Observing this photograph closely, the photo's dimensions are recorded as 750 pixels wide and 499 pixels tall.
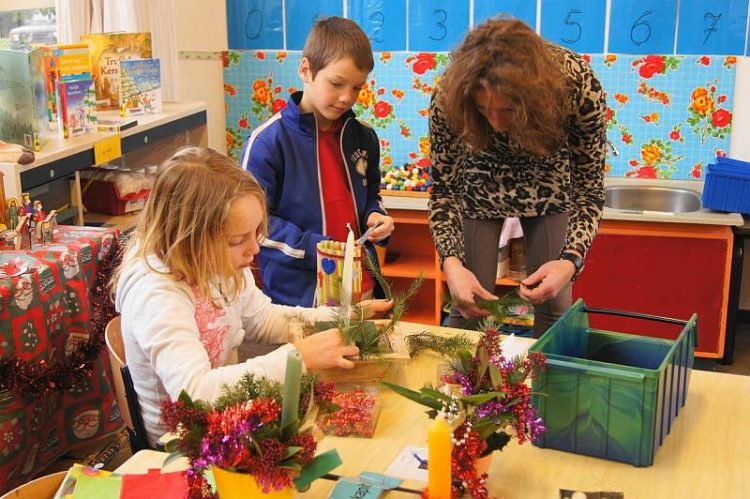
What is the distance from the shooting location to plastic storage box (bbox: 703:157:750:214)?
333cm

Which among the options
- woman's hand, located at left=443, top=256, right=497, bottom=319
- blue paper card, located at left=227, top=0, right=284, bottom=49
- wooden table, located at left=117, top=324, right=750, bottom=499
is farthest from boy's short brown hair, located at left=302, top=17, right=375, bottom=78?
blue paper card, located at left=227, top=0, right=284, bottom=49

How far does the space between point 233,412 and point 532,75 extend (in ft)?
3.46

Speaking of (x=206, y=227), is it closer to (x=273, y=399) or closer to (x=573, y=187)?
(x=273, y=399)

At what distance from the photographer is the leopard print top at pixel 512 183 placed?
213 centimetres

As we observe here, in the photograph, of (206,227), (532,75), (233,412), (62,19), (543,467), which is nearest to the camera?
(233,412)

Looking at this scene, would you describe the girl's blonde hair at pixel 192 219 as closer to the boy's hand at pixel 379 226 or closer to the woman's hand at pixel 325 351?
the woman's hand at pixel 325 351

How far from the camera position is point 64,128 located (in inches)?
106

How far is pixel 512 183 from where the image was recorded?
2.19 m

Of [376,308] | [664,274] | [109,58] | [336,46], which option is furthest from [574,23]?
[376,308]

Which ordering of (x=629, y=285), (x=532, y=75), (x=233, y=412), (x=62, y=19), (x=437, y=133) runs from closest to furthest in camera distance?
(x=233, y=412), (x=532, y=75), (x=437, y=133), (x=62, y=19), (x=629, y=285)

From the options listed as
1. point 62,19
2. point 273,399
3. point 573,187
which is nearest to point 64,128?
point 62,19

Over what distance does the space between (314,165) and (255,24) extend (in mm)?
1981

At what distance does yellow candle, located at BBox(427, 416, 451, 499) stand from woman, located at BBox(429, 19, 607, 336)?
83 centimetres

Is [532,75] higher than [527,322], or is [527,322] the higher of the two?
[532,75]
